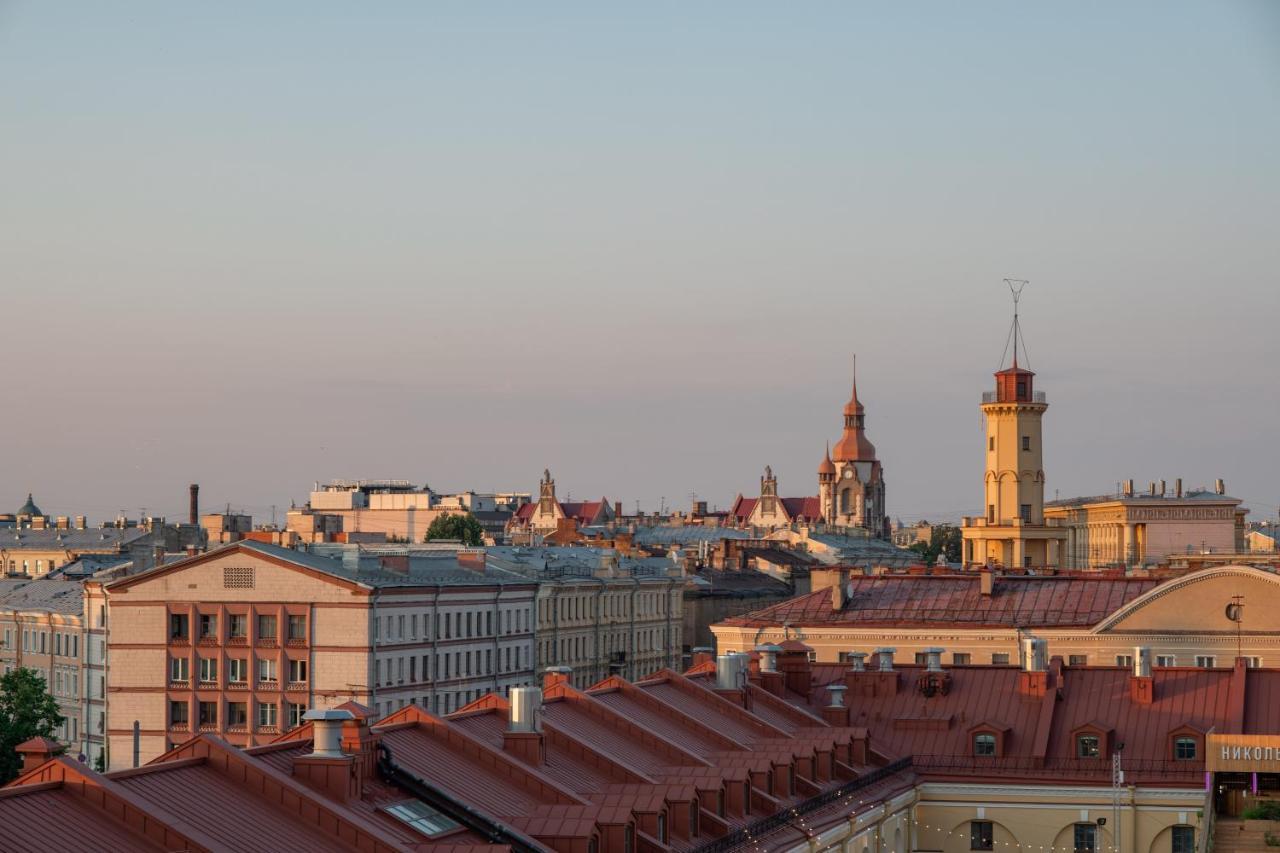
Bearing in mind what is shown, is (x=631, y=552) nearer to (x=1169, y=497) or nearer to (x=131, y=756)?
(x=1169, y=497)

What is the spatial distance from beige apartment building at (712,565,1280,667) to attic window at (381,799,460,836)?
148ft

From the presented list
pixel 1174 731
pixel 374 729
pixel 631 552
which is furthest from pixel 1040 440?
pixel 374 729

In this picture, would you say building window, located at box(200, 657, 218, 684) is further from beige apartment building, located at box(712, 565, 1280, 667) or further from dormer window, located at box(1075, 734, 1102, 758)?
dormer window, located at box(1075, 734, 1102, 758)

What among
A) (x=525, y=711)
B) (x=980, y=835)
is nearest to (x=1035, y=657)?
(x=980, y=835)

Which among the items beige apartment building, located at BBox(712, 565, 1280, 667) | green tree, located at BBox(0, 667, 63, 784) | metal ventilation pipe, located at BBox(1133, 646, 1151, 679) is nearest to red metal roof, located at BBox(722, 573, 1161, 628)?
beige apartment building, located at BBox(712, 565, 1280, 667)

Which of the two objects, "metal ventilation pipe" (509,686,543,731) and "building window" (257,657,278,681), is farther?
"building window" (257,657,278,681)

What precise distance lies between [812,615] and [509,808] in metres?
48.4

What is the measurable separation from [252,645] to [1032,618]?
3038cm

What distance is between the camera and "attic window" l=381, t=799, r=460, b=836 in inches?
1449

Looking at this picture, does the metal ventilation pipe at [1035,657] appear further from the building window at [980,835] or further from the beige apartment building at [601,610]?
the beige apartment building at [601,610]

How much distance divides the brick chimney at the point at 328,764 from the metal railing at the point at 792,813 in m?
7.58

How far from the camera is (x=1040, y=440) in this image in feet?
403

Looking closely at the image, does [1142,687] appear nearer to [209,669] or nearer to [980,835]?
Result: [980,835]

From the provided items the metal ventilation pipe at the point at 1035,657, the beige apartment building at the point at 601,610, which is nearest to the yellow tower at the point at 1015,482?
the beige apartment building at the point at 601,610
